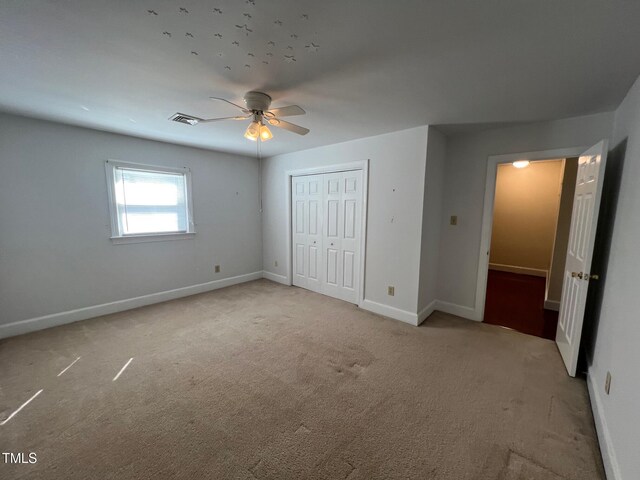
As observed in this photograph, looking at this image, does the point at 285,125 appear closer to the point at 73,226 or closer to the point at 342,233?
the point at 342,233

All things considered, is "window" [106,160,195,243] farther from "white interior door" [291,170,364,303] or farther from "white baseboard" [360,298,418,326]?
"white baseboard" [360,298,418,326]

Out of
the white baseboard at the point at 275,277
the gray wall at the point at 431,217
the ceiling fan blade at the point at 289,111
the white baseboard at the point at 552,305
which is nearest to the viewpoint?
the ceiling fan blade at the point at 289,111

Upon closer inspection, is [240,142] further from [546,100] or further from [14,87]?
[546,100]

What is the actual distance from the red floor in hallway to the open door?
0.57 m

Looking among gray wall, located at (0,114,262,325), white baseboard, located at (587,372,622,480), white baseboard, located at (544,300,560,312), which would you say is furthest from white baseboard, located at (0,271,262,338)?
white baseboard, located at (544,300,560,312)

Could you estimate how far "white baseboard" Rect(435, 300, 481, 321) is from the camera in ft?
11.0

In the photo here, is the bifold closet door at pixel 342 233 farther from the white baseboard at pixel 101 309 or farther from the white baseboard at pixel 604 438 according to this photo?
the white baseboard at pixel 604 438

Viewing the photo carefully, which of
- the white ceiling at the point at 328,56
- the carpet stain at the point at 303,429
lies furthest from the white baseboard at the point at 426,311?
the white ceiling at the point at 328,56

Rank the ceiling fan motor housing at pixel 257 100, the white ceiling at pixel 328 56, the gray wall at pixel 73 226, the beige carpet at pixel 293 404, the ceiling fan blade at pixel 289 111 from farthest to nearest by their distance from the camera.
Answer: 1. the gray wall at pixel 73 226
2. the ceiling fan motor housing at pixel 257 100
3. the ceiling fan blade at pixel 289 111
4. the beige carpet at pixel 293 404
5. the white ceiling at pixel 328 56

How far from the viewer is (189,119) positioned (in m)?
2.17

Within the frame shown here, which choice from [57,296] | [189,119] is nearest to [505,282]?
[189,119]

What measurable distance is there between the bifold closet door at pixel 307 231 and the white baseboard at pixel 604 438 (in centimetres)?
317

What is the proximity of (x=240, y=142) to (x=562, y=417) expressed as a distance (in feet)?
14.3

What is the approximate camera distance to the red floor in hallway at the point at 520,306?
127 inches
